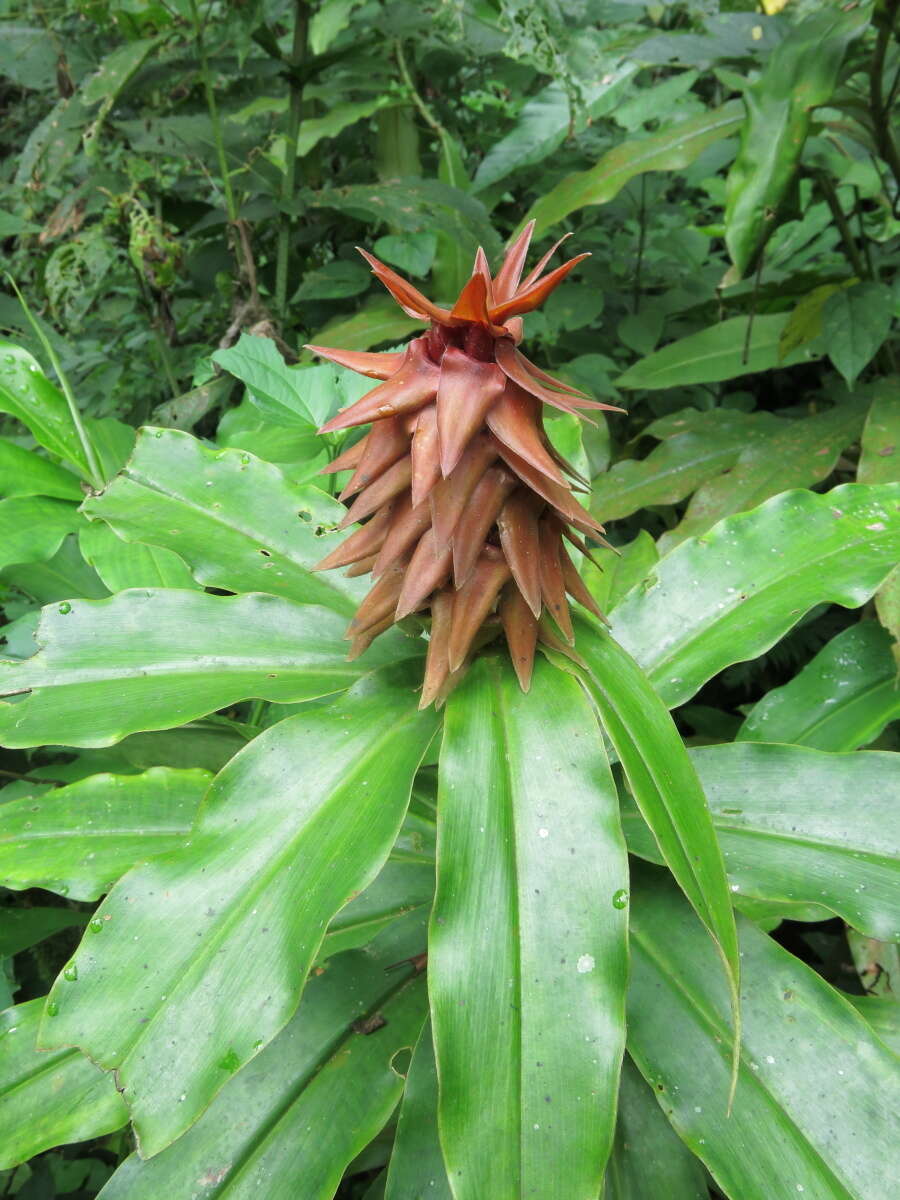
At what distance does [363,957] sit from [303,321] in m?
1.91

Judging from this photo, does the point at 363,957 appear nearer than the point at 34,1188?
Yes

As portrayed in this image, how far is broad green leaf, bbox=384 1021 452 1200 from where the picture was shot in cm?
79

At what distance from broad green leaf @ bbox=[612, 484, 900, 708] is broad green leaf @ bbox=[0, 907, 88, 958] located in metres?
0.82

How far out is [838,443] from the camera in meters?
1.67

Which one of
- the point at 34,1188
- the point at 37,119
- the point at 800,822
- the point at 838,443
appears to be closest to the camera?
the point at 800,822

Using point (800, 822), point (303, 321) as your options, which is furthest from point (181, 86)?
point (800, 822)

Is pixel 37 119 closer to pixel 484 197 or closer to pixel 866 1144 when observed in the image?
pixel 484 197

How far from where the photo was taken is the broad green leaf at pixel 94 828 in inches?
34.8

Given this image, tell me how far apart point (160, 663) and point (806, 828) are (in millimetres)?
640

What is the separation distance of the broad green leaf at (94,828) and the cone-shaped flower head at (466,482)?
1.04 feet

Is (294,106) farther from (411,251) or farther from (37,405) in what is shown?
(37,405)

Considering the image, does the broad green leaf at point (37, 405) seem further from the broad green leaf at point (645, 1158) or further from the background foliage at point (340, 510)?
the broad green leaf at point (645, 1158)

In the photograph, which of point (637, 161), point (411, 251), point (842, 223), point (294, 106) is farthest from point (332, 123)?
point (842, 223)

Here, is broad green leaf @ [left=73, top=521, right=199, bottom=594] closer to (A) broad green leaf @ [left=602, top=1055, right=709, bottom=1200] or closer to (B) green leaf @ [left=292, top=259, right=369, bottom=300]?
(A) broad green leaf @ [left=602, top=1055, right=709, bottom=1200]
